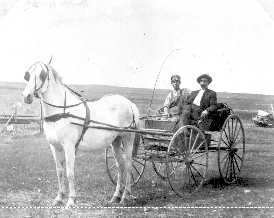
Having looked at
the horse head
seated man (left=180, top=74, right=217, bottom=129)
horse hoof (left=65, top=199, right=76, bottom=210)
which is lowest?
horse hoof (left=65, top=199, right=76, bottom=210)

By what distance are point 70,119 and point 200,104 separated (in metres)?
3.49

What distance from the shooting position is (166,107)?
10.3 metres

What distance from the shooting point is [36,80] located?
22.5ft

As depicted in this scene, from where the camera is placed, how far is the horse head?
6805 millimetres

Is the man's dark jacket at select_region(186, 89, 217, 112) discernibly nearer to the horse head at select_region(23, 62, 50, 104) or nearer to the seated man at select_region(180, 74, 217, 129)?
the seated man at select_region(180, 74, 217, 129)

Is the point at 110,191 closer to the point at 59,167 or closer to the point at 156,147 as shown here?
the point at 156,147

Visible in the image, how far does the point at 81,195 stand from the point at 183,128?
236 cm

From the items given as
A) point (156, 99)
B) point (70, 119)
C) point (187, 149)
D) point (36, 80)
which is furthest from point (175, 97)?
point (156, 99)

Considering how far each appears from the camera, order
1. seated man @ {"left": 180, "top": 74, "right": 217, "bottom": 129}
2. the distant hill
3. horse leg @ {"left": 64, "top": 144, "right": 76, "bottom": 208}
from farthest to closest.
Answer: the distant hill, seated man @ {"left": 180, "top": 74, "right": 217, "bottom": 129}, horse leg @ {"left": 64, "top": 144, "right": 76, "bottom": 208}

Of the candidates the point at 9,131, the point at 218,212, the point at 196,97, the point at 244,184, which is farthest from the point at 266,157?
the point at 9,131

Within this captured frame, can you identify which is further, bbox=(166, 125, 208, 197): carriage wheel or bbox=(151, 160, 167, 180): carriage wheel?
bbox=(151, 160, 167, 180): carriage wheel

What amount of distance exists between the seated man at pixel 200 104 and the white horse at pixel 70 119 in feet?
4.27

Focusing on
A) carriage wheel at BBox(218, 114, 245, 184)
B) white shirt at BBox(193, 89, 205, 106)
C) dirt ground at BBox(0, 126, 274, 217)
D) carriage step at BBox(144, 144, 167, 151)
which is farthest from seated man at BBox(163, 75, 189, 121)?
dirt ground at BBox(0, 126, 274, 217)

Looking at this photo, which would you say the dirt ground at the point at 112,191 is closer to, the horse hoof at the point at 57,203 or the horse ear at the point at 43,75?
the horse hoof at the point at 57,203
